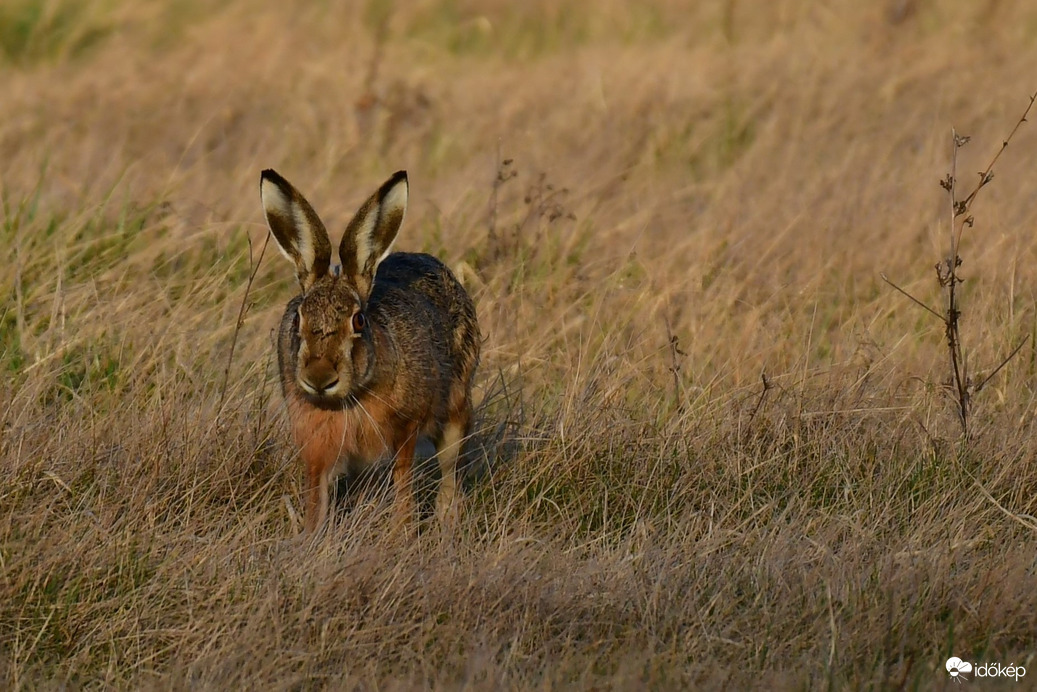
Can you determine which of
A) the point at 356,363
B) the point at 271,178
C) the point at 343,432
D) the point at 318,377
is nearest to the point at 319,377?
the point at 318,377

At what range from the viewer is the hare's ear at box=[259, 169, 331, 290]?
516 cm

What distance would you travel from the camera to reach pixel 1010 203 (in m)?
8.04

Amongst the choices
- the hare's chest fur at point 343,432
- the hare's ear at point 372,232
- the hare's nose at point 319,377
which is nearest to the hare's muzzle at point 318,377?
the hare's nose at point 319,377

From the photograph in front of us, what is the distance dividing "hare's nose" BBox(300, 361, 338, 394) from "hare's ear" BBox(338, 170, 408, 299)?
0.53 meters

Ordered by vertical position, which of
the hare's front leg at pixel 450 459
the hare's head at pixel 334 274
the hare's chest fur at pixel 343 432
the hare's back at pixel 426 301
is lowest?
the hare's front leg at pixel 450 459

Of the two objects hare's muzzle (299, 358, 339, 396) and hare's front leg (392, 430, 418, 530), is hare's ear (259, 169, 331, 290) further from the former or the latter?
hare's front leg (392, 430, 418, 530)

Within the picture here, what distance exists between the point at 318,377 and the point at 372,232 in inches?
26.6

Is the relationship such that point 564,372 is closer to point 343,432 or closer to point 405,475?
point 405,475

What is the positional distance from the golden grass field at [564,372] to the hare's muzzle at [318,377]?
404mm

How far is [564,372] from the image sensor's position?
6355mm

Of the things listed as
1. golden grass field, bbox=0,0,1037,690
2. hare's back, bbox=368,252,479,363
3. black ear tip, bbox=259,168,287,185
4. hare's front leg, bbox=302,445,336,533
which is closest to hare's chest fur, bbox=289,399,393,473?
hare's front leg, bbox=302,445,336,533

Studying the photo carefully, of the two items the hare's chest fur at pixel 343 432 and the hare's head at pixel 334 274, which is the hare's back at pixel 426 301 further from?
the hare's chest fur at pixel 343 432

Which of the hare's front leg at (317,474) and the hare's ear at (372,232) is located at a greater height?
the hare's ear at (372,232)

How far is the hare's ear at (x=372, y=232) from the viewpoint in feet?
17.0
